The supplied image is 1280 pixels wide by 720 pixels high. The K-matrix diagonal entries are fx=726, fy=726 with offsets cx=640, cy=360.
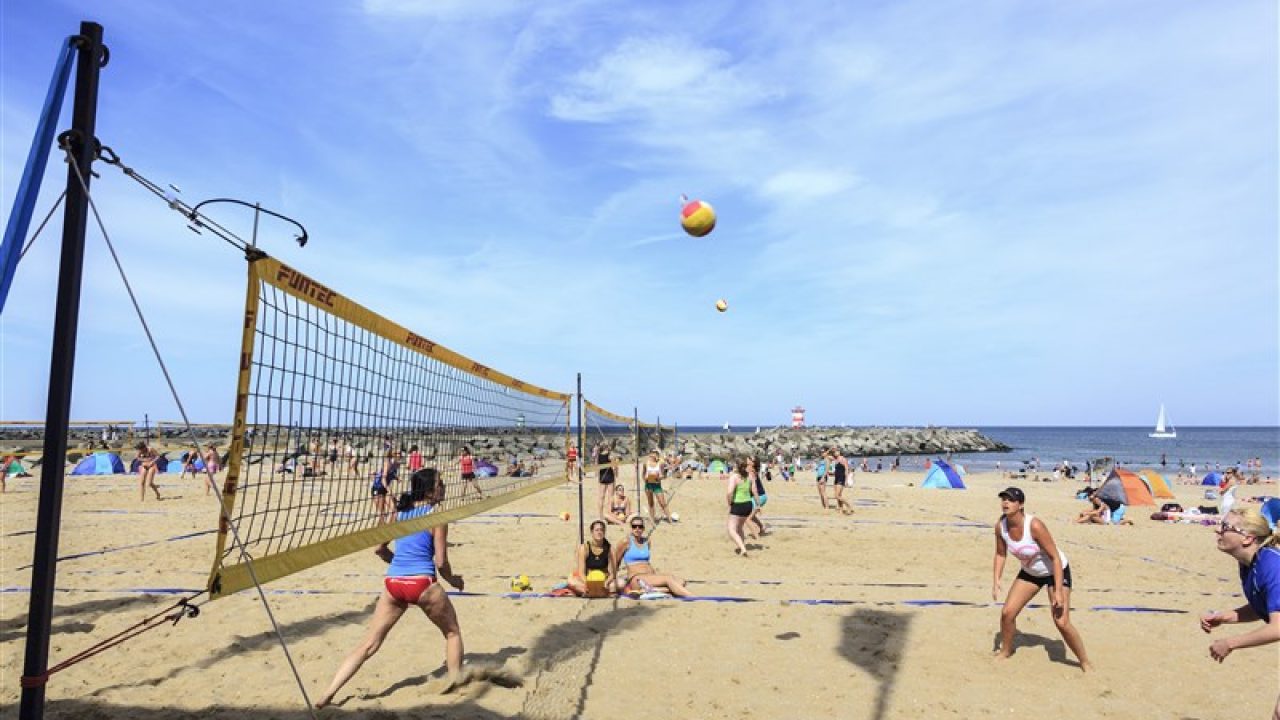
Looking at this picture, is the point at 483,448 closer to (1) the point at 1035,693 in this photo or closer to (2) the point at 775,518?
(2) the point at 775,518

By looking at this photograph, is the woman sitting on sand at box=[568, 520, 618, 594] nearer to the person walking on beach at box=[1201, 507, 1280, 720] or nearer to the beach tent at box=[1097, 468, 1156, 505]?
the person walking on beach at box=[1201, 507, 1280, 720]

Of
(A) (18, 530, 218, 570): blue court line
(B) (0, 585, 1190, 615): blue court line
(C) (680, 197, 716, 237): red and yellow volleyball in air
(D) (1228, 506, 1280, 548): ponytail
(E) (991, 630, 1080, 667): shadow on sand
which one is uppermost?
(C) (680, 197, 716, 237): red and yellow volleyball in air

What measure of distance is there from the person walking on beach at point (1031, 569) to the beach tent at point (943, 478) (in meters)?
20.4

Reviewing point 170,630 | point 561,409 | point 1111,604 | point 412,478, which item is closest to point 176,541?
point 170,630

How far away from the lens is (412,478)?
18.0 feet

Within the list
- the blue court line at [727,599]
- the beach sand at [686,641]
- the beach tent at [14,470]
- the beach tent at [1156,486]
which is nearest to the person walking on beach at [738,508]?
the beach sand at [686,641]

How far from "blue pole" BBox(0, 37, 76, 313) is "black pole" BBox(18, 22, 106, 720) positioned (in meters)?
0.05

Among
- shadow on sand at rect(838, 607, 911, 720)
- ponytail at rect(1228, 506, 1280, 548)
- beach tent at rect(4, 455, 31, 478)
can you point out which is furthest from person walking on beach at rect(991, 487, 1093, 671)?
beach tent at rect(4, 455, 31, 478)

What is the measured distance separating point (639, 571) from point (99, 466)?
25426mm

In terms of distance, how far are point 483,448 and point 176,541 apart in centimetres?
3941

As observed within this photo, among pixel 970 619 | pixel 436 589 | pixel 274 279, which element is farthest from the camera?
pixel 970 619

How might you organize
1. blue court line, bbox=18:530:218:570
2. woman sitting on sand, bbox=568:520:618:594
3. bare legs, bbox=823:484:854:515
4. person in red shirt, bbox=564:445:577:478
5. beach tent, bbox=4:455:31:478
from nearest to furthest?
woman sitting on sand, bbox=568:520:618:594
blue court line, bbox=18:530:218:570
person in red shirt, bbox=564:445:577:478
bare legs, bbox=823:484:854:515
beach tent, bbox=4:455:31:478

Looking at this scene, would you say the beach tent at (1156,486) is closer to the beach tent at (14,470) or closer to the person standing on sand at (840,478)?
the person standing on sand at (840,478)

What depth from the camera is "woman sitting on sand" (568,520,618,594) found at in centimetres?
798
